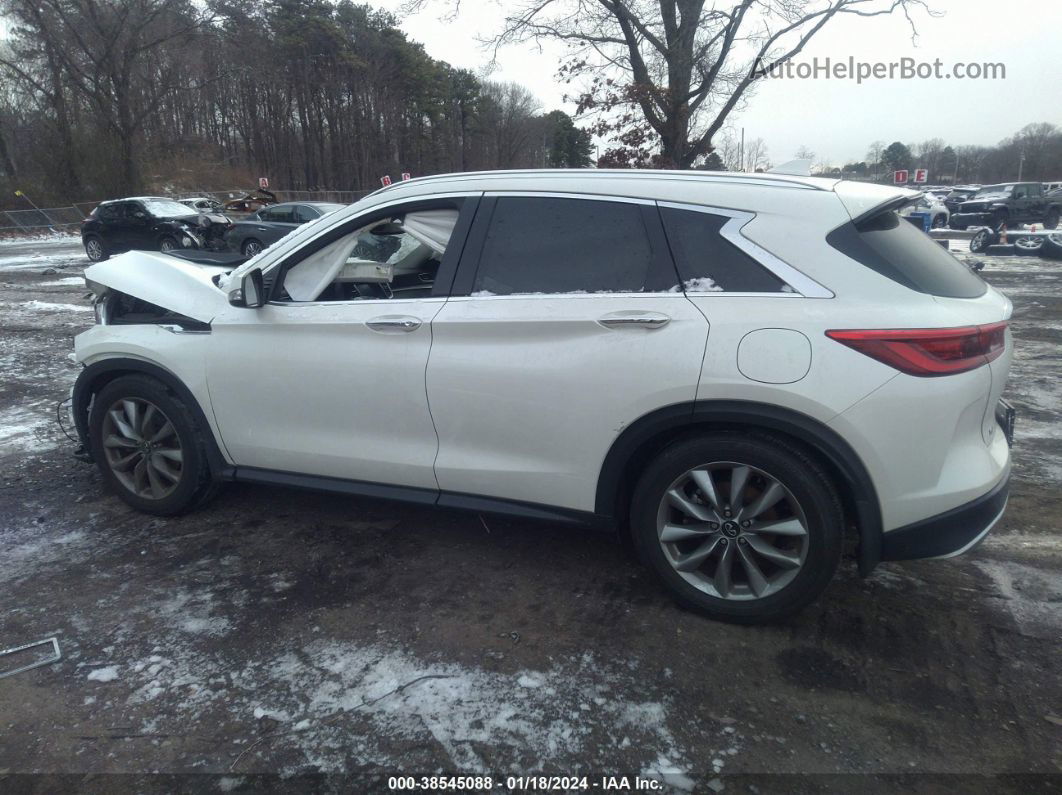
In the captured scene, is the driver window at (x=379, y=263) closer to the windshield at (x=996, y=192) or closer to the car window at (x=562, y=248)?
the car window at (x=562, y=248)

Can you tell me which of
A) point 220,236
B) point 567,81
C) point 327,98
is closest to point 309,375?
point 567,81

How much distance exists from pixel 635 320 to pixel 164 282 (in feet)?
8.77

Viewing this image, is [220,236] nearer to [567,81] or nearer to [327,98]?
[567,81]

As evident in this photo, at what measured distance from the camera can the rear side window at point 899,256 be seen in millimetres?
2891

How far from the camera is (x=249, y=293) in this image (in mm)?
3699

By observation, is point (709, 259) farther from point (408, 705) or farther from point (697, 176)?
point (408, 705)

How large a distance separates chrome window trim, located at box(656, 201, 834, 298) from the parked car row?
18747 millimetres

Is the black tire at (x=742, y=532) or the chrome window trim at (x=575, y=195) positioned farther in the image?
the chrome window trim at (x=575, y=195)

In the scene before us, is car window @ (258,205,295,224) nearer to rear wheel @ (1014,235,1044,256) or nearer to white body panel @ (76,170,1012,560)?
white body panel @ (76,170,1012,560)

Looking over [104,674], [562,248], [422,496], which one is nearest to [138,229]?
[422,496]

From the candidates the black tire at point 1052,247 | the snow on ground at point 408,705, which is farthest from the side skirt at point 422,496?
the black tire at point 1052,247

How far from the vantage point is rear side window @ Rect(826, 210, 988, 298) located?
9.48 ft

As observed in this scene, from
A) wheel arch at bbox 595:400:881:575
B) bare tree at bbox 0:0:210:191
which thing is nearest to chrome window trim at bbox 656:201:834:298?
wheel arch at bbox 595:400:881:575

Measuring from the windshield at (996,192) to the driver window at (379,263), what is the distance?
31.1m
